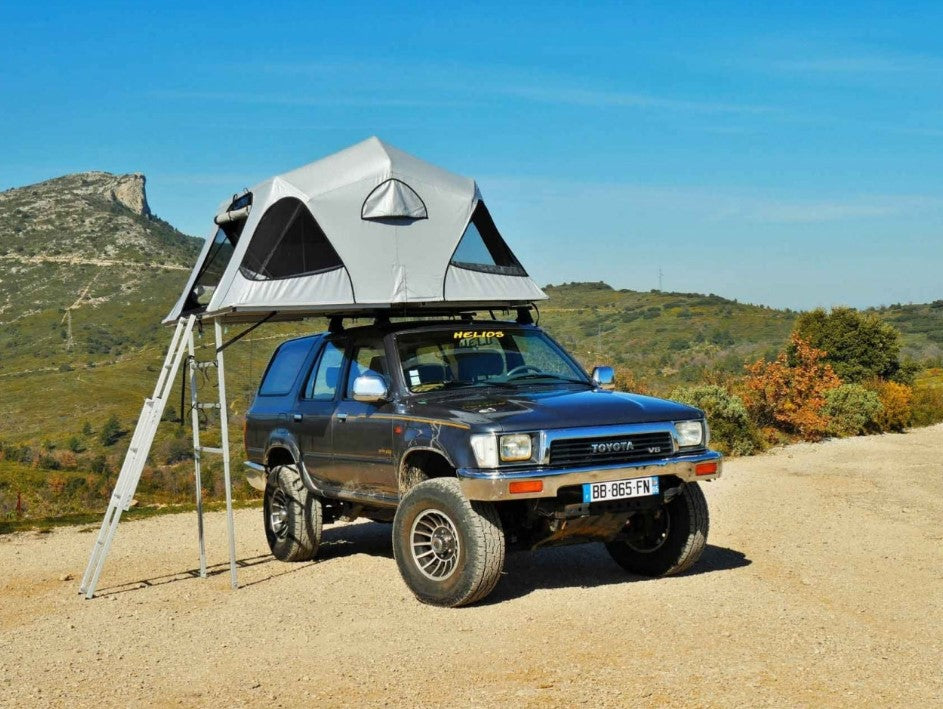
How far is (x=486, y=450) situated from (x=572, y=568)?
229 cm

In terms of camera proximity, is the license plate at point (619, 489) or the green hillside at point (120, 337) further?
the green hillside at point (120, 337)

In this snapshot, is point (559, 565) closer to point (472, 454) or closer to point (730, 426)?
point (472, 454)

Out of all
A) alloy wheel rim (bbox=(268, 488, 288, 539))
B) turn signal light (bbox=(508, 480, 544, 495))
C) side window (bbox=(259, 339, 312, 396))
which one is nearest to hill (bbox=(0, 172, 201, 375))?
side window (bbox=(259, 339, 312, 396))

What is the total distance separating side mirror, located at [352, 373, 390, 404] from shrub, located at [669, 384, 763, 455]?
10.4m

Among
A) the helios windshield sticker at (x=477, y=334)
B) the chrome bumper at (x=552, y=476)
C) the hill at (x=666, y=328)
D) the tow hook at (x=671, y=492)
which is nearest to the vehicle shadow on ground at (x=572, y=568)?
the tow hook at (x=671, y=492)

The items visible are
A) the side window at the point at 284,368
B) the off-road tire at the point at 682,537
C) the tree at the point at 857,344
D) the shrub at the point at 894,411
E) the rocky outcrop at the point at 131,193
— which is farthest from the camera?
the rocky outcrop at the point at 131,193

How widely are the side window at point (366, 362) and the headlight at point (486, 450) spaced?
5.62 ft

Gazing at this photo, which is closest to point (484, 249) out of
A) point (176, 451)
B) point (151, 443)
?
point (151, 443)

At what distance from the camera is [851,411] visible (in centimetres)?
1964

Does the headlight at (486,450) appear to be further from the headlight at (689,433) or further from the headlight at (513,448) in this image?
the headlight at (689,433)

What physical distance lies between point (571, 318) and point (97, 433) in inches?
1339

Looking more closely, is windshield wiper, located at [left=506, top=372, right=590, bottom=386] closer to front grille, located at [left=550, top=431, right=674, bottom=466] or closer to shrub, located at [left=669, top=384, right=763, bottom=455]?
front grille, located at [left=550, top=431, right=674, bottom=466]

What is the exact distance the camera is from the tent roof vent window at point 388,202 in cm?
909

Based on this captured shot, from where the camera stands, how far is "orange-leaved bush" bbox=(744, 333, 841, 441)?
1926cm
